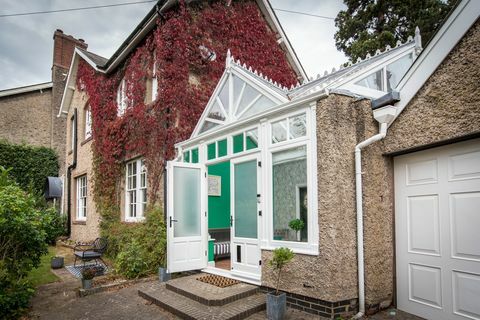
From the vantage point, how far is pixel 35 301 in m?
6.38

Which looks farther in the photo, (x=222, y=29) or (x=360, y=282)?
(x=222, y=29)

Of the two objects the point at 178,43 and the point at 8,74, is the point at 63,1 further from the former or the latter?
the point at 8,74

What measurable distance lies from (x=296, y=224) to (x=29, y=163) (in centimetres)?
1757

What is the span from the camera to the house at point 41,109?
61.3 feet

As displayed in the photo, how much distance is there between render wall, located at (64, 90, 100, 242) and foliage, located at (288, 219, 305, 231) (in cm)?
921

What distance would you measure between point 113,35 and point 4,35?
5.00m

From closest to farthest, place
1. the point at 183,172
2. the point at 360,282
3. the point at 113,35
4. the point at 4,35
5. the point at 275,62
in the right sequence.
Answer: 1. the point at 360,282
2. the point at 183,172
3. the point at 275,62
4. the point at 113,35
5. the point at 4,35

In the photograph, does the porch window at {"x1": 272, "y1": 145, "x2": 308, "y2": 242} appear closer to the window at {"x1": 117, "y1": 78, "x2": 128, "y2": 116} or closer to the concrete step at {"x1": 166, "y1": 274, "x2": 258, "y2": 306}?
the concrete step at {"x1": 166, "y1": 274, "x2": 258, "y2": 306}

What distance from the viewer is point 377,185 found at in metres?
5.20

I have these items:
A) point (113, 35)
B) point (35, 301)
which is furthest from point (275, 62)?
point (35, 301)

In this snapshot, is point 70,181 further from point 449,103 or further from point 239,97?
point 449,103

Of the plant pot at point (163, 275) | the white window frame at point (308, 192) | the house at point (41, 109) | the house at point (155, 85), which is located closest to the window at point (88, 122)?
the house at point (155, 85)

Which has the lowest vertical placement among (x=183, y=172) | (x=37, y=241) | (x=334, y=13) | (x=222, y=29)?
(x=37, y=241)

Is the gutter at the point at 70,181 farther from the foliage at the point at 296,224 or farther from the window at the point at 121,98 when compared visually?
the foliage at the point at 296,224
